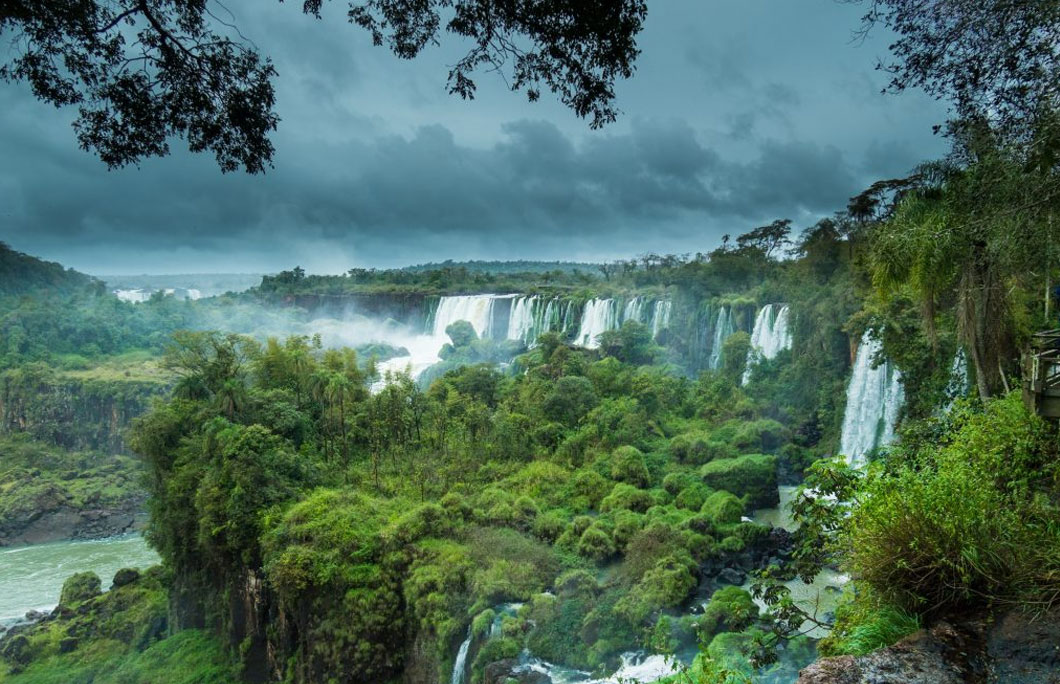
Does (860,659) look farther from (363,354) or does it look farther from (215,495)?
(363,354)

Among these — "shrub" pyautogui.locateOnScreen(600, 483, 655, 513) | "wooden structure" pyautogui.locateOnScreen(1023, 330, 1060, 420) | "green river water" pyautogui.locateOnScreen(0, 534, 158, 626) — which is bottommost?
"green river water" pyautogui.locateOnScreen(0, 534, 158, 626)

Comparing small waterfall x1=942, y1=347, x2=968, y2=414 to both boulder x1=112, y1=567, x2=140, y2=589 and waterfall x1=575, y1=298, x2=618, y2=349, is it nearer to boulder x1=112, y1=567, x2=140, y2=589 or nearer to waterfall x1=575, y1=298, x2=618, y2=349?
waterfall x1=575, y1=298, x2=618, y2=349

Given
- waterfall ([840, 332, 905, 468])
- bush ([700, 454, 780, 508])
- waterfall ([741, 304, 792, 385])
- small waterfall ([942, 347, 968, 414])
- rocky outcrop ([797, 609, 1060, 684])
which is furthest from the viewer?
waterfall ([741, 304, 792, 385])

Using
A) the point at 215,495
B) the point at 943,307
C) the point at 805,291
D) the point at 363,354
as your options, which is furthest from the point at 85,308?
the point at 943,307

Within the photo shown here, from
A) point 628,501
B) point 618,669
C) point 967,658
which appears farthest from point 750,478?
point 967,658

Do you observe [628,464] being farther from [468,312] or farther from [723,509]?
[468,312]

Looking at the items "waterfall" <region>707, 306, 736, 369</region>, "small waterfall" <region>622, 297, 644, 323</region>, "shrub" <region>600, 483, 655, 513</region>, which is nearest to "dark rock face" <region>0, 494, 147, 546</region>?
"shrub" <region>600, 483, 655, 513</region>

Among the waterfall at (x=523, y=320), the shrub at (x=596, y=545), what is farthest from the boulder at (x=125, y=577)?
the waterfall at (x=523, y=320)
